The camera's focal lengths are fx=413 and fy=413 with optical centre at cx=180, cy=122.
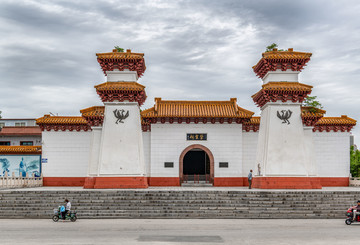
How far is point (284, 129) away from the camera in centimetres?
2706

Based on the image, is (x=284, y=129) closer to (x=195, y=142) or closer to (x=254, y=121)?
(x=254, y=121)

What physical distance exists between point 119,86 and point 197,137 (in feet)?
23.2

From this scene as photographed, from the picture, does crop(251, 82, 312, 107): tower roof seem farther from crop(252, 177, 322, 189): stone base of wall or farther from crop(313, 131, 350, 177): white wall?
crop(252, 177, 322, 189): stone base of wall

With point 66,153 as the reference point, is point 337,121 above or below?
above

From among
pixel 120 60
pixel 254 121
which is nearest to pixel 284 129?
pixel 254 121

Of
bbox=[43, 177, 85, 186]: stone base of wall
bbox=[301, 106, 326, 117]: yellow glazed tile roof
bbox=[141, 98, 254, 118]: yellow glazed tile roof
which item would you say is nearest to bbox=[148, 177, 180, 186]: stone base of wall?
bbox=[141, 98, 254, 118]: yellow glazed tile roof

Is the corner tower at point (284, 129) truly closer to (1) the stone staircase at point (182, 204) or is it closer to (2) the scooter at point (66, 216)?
(1) the stone staircase at point (182, 204)

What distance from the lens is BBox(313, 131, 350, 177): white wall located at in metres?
30.4

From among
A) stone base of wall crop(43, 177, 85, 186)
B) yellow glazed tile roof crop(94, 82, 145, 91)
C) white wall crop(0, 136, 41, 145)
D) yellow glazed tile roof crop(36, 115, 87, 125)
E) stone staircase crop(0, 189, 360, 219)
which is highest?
yellow glazed tile roof crop(94, 82, 145, 91)

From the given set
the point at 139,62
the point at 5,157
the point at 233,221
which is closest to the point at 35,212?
the point at 233,221

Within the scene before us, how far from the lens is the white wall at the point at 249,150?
3046cm

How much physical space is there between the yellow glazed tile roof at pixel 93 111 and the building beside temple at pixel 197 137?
0.24 ft

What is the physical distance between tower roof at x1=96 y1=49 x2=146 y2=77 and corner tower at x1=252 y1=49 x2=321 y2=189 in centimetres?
836

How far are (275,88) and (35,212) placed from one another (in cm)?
1619
